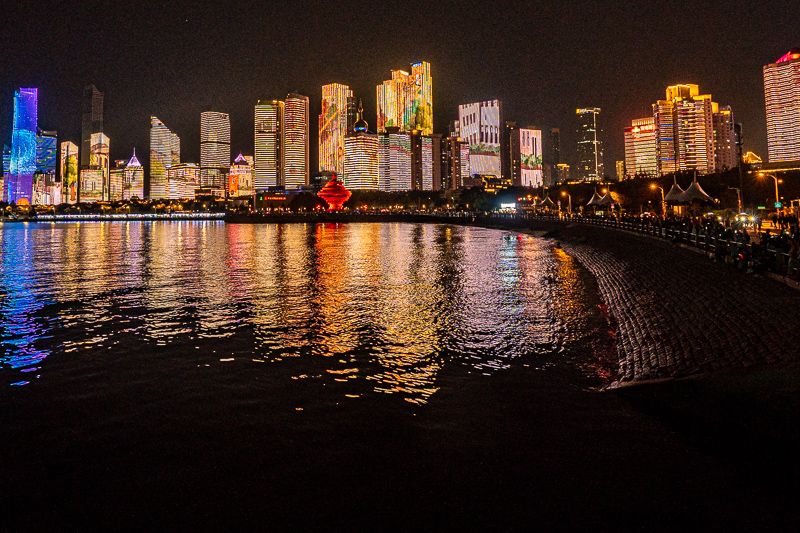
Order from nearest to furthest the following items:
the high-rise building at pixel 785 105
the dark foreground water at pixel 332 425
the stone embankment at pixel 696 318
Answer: the dark foreground water at pixel 332 425, the stone embankment at pixel 696 318, the high-rise building at pixel 785 105

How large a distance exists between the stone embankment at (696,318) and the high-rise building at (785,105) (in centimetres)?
21316

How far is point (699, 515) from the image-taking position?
244 inches

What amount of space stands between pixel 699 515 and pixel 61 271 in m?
37.1

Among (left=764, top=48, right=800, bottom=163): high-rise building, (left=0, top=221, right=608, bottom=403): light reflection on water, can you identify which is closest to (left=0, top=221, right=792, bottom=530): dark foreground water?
(left=0, top=221, right=608, bottom=403): light reflection on water

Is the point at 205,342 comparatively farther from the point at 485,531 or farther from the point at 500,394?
the point at 485,531

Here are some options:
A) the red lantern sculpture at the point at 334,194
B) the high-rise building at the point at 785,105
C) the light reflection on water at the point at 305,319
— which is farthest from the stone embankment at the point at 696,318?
the high-rise building at the point at 785,105

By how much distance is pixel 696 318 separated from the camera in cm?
1415

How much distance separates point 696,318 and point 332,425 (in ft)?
34.4

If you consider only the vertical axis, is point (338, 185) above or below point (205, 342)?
above

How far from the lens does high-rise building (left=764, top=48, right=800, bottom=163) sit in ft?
625

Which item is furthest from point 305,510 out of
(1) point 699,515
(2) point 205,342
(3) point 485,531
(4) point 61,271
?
(4) point 61,271

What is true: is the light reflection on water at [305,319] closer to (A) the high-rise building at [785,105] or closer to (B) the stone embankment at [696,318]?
(B) the stone embankment at [696,318]

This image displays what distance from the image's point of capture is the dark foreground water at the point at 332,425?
21.5ft

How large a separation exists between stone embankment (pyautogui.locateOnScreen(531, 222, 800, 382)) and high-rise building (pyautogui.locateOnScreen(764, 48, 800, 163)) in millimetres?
213157
